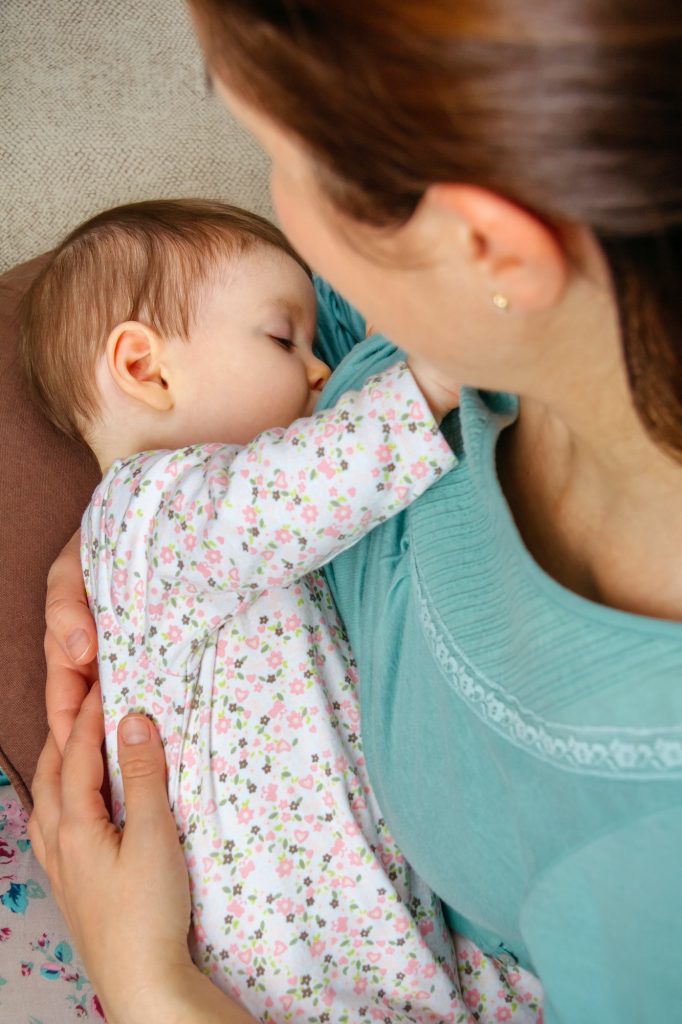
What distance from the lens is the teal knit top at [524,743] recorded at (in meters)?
0.68

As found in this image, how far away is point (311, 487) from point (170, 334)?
386mm

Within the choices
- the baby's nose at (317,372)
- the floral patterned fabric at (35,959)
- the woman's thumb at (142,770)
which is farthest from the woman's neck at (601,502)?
the floral patterned fabric at (35,959)

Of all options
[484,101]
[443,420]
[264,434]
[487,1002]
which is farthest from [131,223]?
[487,1002]

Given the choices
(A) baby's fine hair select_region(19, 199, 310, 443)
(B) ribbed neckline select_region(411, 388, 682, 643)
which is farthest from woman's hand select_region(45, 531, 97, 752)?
(B) ribbed neckline select_region(411, 388, 682, 643)

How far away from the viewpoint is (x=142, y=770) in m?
1.08

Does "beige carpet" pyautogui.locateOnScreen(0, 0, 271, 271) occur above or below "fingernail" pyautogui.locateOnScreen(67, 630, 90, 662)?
above

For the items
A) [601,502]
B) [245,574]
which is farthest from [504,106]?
[245,574]

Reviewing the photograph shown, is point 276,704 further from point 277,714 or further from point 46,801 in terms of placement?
point 46,801

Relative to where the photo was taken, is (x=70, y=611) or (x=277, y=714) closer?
(x=277, y=714)

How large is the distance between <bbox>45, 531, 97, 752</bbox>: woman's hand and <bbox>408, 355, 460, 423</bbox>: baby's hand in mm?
547

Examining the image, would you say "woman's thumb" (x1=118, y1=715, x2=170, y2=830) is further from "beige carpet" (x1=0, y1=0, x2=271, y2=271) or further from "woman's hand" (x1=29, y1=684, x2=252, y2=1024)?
"beige carpet" (x1=0, y1=0, x2=271, y2=271)

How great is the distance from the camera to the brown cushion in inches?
50.3

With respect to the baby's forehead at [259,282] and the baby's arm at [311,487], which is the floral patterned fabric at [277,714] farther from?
the baby's forehead at [259,282]

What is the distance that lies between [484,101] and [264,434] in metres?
0.62
